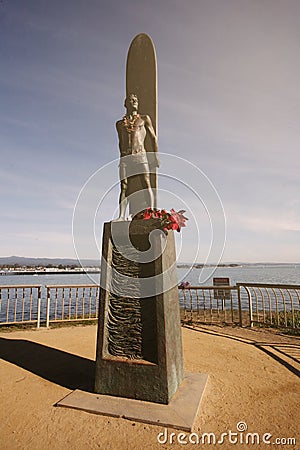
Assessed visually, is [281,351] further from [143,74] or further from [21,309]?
[21,309]

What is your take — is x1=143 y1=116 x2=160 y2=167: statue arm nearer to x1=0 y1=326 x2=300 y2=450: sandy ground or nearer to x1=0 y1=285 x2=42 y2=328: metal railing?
x1=0 y1=326 x2=300 y2=450: sandy ground

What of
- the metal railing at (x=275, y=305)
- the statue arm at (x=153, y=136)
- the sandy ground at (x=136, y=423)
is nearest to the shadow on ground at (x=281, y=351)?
the sandy ground at (x=136, y=423)

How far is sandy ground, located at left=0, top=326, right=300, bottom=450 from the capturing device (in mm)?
2815

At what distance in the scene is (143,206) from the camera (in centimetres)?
440

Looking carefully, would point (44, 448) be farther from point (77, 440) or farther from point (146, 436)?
point (146, 436)

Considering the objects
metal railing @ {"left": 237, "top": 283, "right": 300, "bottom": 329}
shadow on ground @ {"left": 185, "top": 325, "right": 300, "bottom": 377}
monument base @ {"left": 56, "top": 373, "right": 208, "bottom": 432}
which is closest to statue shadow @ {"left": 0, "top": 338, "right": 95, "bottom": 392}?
monument base @ {"left": 56, "top": 373, "right": 208, "bottom": 432}

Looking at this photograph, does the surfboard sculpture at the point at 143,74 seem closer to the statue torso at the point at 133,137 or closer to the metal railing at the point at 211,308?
the statue torso at the point at 133,137

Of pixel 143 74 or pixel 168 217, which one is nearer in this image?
pixel 168 217

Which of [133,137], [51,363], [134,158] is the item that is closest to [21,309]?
[51,363]

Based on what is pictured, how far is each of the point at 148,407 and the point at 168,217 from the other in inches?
A: 91.9

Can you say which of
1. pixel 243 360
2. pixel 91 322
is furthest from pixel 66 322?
pixel 243 360

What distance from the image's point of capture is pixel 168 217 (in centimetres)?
385

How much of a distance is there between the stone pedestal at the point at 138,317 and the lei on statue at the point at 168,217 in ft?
0.29

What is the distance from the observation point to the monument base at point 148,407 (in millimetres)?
3059
